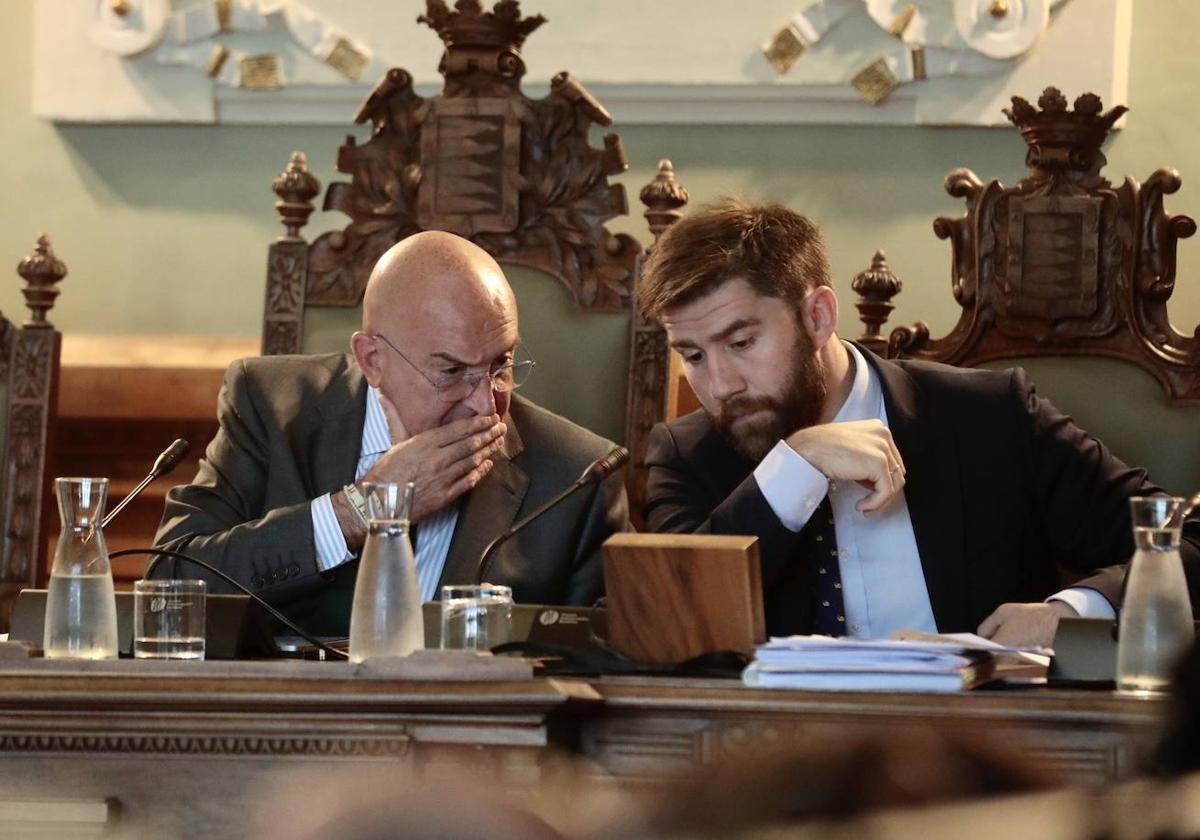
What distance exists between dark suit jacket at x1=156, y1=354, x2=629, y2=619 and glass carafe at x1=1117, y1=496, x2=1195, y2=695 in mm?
1074

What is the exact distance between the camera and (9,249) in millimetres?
→ 3902

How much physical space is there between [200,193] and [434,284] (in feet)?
4.32

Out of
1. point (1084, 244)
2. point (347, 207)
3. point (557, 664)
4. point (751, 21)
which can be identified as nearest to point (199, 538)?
point (347, 207)

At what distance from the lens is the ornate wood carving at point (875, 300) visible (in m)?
3.00

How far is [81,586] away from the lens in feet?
5.98

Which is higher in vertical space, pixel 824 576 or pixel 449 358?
pixel 449 358

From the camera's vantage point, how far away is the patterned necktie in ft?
7.91

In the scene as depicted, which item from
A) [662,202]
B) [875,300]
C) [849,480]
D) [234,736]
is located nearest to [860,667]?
[234,736]

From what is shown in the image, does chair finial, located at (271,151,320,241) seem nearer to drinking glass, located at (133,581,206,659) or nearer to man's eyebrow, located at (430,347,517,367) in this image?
man's eyebrow, located at (430,347,517,367)

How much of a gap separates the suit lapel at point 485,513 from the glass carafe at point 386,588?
2.62 feet

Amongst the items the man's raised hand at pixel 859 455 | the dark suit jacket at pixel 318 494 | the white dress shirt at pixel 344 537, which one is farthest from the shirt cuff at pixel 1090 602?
the white dress shirt at pixel 344 537

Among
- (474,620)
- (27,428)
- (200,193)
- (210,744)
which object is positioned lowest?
(210,744)

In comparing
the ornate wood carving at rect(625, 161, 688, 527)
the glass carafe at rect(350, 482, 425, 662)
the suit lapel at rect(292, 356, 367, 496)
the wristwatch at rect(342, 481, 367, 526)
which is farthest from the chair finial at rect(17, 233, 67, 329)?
the glass carafe at rect(350, 482, 425, 662)

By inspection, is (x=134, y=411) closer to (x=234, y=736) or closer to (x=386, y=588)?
(x=386, y=588)
